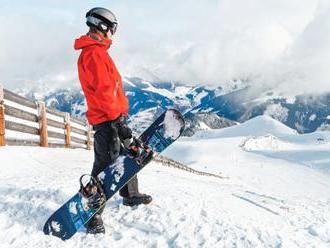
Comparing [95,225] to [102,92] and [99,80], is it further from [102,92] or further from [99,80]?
[99,80]

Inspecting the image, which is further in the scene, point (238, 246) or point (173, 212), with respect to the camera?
point (173, 212)

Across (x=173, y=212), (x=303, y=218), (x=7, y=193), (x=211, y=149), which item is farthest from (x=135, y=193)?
(x=211, y=149)

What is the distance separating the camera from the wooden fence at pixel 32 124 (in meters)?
11.3

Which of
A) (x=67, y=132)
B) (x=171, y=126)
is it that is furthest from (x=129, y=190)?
(x=67, y=132)

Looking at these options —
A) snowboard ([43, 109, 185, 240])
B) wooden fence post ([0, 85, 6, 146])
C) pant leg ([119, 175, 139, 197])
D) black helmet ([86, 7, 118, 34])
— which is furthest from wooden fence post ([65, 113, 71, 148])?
black helmet ([86, 7, 118, 34])

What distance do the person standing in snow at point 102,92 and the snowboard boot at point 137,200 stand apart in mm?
736

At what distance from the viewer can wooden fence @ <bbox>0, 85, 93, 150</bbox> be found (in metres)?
11.3

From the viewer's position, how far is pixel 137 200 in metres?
5.75

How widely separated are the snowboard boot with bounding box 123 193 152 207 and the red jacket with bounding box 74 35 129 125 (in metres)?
1.36

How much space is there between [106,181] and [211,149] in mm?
101229

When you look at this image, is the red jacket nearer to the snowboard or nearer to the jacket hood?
the jacket hood

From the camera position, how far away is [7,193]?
21.1ft

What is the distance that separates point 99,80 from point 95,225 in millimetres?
1894

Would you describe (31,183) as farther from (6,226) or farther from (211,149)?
(211,149)
